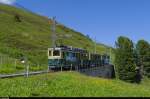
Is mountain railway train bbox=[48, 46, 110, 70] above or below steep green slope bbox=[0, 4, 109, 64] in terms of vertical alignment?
below

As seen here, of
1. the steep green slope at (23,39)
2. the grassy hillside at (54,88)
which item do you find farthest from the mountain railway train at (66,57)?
Answer: the steep green slope at (23,39)

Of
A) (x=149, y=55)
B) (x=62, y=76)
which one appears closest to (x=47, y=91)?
(x=62, y=76)

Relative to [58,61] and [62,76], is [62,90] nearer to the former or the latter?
[62,76]

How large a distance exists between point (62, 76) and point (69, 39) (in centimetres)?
12209

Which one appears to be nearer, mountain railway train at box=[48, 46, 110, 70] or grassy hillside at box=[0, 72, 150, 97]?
grassy hillside at box=[0, 72, 150, 97]

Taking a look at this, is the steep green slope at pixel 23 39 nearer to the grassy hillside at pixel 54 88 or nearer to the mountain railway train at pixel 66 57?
the mountain railway train at pixel 66 57

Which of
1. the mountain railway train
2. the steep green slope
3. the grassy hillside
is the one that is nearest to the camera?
the grassy hillside

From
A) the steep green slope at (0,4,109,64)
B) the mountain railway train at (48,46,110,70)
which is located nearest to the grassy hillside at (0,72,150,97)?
the mountain railway train at (48,46,110,70)

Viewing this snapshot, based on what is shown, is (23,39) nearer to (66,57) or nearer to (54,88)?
(66,57)

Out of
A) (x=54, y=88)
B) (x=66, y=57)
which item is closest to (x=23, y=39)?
(x=66, y=57)

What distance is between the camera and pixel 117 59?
119 metres

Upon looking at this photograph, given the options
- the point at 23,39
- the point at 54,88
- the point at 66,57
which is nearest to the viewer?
the point at 54,88

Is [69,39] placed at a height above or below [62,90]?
above

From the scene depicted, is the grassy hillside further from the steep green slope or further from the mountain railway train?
the steep green slope
